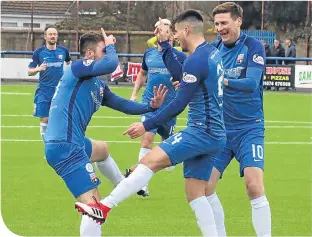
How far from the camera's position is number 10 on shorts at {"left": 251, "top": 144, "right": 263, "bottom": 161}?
10.2 m

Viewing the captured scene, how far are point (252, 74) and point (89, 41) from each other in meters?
1.89

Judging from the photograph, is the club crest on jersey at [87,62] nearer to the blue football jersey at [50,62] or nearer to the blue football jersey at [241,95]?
the blue football jersey at [241,95]

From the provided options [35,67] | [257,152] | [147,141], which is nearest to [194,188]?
[257,152]

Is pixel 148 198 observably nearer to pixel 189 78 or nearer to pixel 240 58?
pixel 240 58

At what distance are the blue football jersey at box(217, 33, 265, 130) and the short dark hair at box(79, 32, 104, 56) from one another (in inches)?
60.7

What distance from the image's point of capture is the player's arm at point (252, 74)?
32.7 ft

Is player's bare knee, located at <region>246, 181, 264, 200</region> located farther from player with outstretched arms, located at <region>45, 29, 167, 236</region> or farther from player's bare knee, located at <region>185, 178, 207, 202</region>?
player with outstretched arms, located at <region>45, 29, 167, 236</region>

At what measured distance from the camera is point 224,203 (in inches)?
523

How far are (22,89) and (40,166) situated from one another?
20.6 metres

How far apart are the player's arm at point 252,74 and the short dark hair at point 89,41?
152cm

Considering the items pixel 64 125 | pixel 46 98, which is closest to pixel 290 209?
pixel 64 125

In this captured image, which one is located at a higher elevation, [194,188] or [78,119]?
[78,119]

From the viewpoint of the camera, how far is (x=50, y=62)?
2034 cm

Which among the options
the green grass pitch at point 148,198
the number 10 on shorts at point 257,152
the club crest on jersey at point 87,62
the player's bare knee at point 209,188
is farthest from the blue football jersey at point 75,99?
the number 10 on shorts at point 257,152
